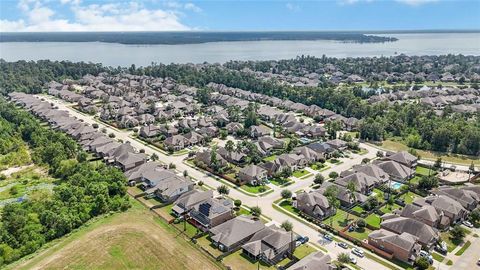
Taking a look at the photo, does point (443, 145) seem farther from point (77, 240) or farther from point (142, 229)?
point (77, 240)

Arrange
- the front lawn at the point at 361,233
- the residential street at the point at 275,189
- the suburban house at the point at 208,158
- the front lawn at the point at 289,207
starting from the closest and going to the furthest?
the residential street at the point at 275,189 → the front lawn at the point at 361,233 → the front lawn at the point at 289,207 → the suburban house at the point at 208,158

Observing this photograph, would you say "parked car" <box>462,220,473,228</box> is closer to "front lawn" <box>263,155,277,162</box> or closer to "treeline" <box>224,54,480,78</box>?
"front lawn" <box>263,155,277,162</box>

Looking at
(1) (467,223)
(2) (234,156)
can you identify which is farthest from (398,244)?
(2) (234,156)

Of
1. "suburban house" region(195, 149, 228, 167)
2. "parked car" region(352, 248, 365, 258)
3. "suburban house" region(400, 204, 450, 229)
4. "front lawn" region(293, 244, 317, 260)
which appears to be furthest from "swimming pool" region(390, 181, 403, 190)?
"suburban house" region(195, 149, 228, 167)

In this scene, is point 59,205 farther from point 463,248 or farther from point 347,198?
point 463,248

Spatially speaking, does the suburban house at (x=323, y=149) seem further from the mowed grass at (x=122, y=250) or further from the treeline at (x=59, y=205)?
the treeline at (x=59, y=205)

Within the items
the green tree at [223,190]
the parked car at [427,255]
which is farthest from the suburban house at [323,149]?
the parked car at [427,255]
